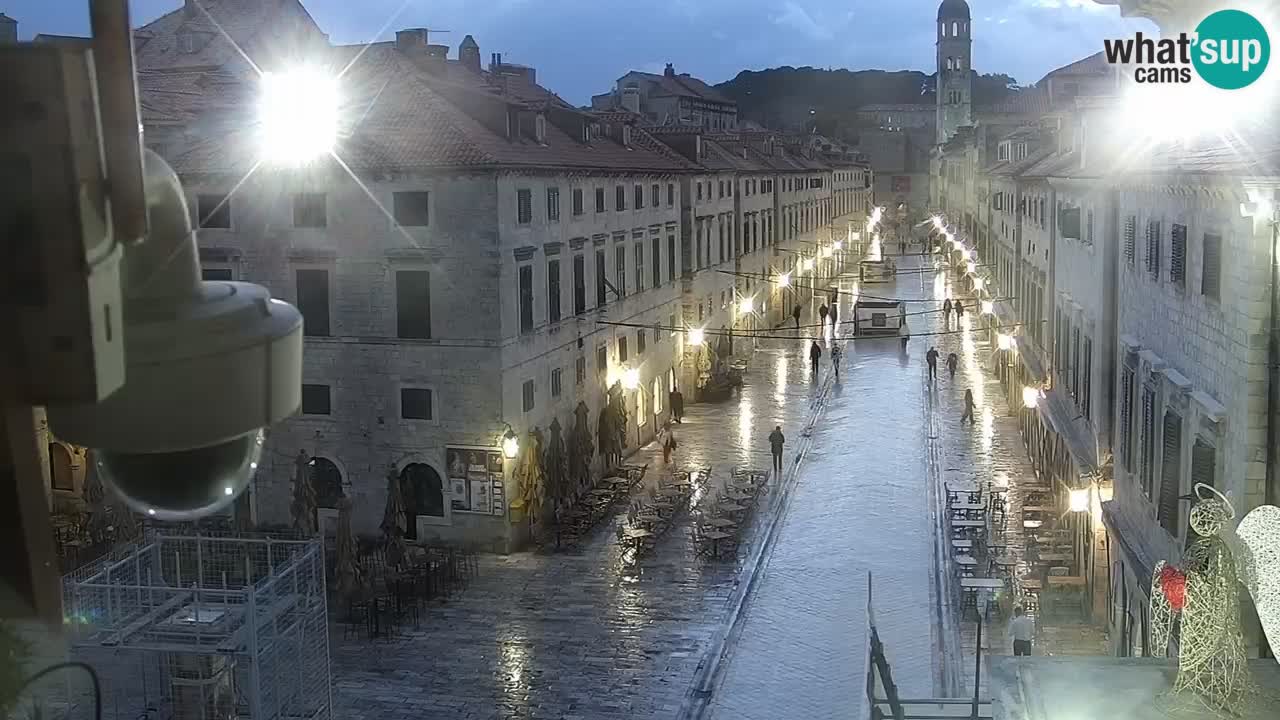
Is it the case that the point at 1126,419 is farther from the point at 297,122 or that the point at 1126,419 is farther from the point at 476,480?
the point at 297,122

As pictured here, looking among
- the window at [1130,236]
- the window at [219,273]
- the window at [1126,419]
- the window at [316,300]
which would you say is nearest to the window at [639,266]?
the window at [316,300]

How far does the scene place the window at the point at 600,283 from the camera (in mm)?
34469

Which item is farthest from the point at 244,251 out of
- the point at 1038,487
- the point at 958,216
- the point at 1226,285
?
the point at 958,216

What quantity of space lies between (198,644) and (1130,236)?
14.1 metres

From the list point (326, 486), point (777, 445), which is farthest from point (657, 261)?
point (326, 486)

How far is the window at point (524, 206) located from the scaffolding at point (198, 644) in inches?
499

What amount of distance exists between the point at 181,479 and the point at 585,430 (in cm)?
2982

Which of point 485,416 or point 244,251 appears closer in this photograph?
point 485,416

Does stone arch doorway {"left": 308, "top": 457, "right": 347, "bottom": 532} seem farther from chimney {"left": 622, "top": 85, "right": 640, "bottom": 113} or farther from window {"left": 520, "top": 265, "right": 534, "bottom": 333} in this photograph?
chimney {"left": 622, "top": 85, "right": 640, "bottom": 113}

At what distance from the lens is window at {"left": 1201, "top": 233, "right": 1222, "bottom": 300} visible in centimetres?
1324

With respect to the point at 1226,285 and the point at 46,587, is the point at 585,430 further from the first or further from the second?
the point at 46,587

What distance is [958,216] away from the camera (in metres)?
90.9

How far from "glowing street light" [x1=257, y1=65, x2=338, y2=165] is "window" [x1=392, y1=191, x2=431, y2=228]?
1954 mm

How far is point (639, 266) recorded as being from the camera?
3916 cm
